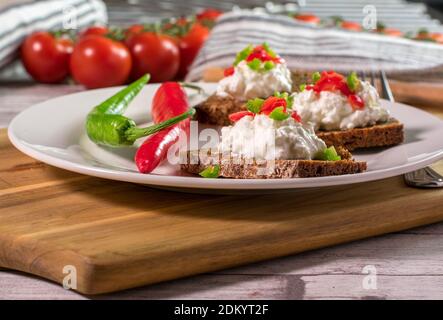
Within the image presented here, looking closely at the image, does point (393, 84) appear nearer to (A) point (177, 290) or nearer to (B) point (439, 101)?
(B) point (439, 101)

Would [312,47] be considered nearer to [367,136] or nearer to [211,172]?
[367,136]

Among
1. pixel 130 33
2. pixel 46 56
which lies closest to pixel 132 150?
pixel 46 56

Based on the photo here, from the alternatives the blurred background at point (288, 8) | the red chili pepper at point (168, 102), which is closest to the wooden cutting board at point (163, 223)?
the red chili pepper at point (168, 102)

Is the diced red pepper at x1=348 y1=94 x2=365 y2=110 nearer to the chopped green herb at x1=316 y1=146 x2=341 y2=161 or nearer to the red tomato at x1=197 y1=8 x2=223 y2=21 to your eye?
the chopped green herb at x1=316 y1=146 x2=341 y2=161

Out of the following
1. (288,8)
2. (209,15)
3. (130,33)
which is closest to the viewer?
(130,33)

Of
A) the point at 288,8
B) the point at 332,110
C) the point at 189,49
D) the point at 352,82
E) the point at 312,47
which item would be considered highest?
the point at 352,82

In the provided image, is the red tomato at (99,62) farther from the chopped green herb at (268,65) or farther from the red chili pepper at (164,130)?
the chopped green herb at (268,65)

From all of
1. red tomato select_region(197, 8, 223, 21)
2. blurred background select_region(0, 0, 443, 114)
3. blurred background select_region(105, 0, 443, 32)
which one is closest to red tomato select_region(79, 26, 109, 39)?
blurred background select_region(0, 0, 443, 114)
